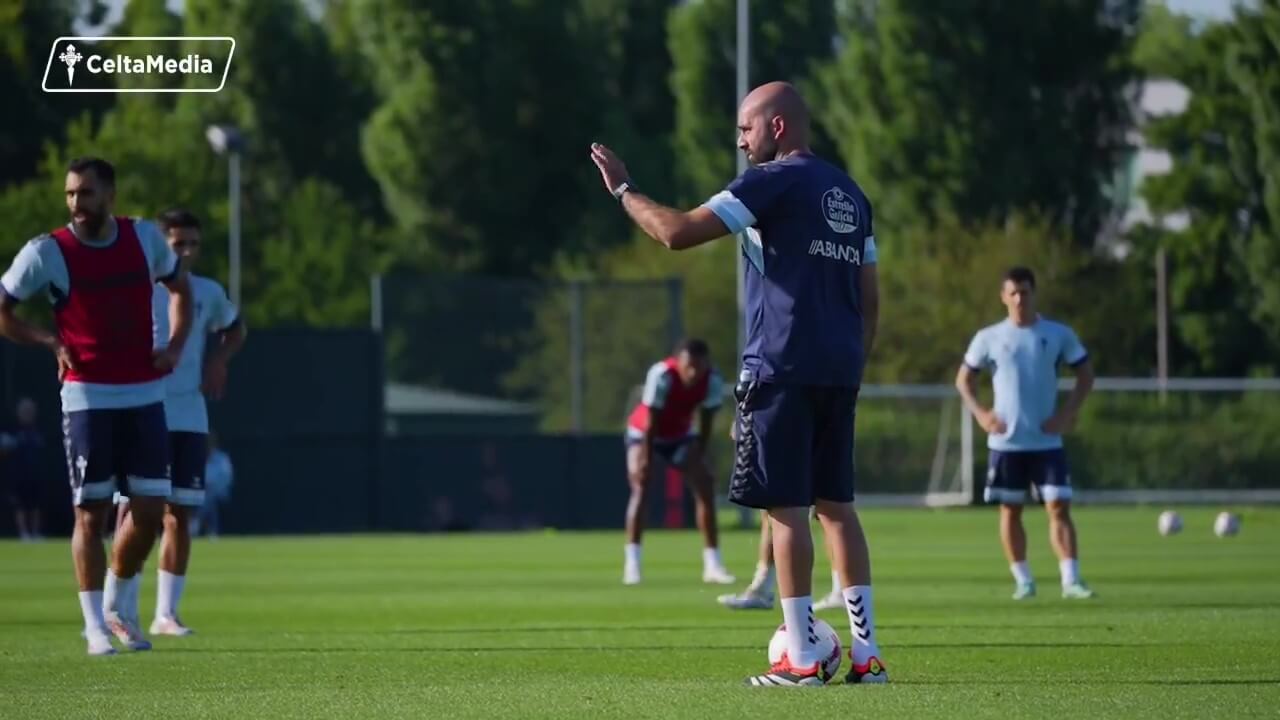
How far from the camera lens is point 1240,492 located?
4416 centimetres

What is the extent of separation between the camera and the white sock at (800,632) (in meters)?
9.81

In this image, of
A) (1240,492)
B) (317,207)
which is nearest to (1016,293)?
(1240,492)

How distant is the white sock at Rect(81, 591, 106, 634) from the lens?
12.2 metres

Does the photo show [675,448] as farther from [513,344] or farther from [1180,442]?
[1180,442]

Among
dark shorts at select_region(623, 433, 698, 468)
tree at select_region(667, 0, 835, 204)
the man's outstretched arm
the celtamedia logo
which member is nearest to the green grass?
dark shorts at select_region(623, 433, 698, 468)

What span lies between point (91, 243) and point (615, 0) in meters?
68.5

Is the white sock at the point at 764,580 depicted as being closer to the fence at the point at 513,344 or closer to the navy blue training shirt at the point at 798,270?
the navy blue training shirt at the point at 798,270

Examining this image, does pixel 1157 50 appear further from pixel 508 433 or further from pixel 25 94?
pixel 508 433

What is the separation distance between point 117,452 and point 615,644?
269 cm

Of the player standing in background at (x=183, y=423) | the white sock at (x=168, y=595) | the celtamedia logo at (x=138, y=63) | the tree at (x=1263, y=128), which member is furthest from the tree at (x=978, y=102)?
the white sock at (x=168, y=595)

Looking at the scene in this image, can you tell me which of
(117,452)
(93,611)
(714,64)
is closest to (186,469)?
(117,452)

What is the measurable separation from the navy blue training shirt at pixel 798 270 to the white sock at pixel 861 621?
83 cm

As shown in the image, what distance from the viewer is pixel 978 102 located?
206 ft

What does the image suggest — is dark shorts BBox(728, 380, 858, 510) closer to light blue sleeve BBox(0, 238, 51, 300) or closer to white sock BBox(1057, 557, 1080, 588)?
light blue sleeve BBox(0, 238, 51, 300)
